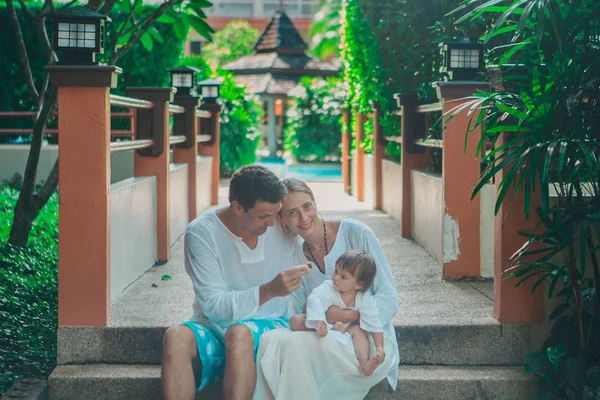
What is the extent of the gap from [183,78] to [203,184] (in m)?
1.72

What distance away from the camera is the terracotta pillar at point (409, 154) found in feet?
27.7

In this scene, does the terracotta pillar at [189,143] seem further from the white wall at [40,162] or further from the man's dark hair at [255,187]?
the man's dark hair at [255,187]

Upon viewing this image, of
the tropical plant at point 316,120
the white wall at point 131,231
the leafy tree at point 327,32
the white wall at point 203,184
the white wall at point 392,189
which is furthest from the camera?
the leafy tree at point 327,32

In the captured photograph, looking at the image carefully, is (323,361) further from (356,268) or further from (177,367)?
(177,367)

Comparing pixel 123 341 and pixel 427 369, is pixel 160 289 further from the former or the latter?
pixel 427 369

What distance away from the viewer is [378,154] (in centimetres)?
1110

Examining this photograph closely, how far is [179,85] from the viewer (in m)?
9.70

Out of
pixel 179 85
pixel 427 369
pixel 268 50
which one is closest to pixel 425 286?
pixel 427 369

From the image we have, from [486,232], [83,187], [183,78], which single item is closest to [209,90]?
[183,78]

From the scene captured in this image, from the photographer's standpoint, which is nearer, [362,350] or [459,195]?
[362,350]

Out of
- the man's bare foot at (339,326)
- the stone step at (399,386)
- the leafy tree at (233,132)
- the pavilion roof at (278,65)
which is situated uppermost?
the pavilion roof at (278,65)

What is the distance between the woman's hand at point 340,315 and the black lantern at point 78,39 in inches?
73.8

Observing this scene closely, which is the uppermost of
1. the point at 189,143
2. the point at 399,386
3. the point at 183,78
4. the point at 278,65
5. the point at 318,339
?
the point at 278,65

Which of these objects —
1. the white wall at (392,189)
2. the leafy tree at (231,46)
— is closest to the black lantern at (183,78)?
the white wall at (392,189)
